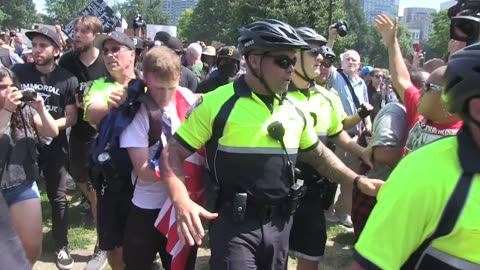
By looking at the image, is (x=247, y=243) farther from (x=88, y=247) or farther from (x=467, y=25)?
(x=88, y=247)

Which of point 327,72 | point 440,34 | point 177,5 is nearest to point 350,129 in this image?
point 327,72

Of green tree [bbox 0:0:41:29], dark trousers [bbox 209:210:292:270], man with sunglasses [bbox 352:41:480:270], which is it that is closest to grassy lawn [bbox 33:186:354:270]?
dark trousers [bbox 209:210:292:270]

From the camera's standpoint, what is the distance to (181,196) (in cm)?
248

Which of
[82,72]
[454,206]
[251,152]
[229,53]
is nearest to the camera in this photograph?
[454,206]

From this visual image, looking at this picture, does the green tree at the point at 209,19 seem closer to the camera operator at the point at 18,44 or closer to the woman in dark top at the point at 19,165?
the camera operator at the point at 18,44

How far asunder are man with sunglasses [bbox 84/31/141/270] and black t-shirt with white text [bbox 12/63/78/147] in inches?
41.9

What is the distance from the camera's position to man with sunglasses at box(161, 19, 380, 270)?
258 cm

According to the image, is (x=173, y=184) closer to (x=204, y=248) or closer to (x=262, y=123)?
(x=262, y=123)

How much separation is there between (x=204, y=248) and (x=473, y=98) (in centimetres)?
419

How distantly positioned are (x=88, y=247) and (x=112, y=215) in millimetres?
1883

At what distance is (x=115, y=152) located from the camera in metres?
3.24

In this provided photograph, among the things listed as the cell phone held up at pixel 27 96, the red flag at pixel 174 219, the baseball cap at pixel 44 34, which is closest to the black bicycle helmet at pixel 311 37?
the red flag at pixel 174 219

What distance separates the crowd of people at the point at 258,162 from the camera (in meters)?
1.42

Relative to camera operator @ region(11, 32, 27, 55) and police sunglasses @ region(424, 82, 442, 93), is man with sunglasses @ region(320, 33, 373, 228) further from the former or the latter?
camera operator @ region(11, 32, 27, 55)
